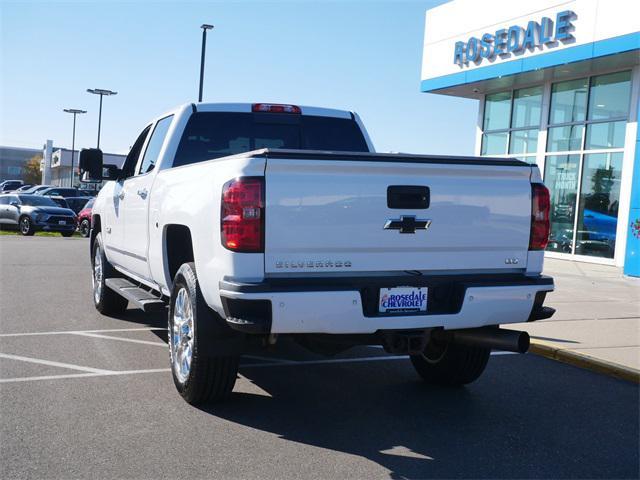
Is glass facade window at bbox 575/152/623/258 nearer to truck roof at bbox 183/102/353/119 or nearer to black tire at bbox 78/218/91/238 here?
truck roof at bbox 183/102/353/119

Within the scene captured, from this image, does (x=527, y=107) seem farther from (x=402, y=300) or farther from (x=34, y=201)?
(x=34, y=201)

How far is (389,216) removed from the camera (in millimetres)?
4535

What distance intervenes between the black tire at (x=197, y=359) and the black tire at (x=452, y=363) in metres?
1.76

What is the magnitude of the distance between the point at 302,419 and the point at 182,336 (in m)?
1.09

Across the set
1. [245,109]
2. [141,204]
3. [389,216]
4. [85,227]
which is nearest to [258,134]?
[245,109]

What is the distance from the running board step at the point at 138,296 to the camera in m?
5.90

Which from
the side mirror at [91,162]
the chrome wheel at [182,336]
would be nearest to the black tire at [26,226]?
the side mirror at [91,162]

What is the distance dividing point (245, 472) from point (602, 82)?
16387 millimetres

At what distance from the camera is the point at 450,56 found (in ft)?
68.6

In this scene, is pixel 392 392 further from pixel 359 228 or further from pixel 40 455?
pixel 40 455

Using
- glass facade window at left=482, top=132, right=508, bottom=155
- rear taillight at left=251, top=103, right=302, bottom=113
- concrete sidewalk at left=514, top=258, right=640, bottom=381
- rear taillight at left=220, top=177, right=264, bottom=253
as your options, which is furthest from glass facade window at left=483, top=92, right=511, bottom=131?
rear taillight at left=220, top=177, right=264, bottom=253

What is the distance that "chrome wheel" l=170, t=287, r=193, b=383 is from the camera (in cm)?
511

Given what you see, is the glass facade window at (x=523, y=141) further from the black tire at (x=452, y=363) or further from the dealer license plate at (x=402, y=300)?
the dealer license plate at (x=402, y=300)

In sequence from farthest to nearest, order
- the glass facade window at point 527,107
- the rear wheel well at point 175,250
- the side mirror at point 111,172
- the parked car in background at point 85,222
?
the parked car in background at point 85,222
the glass facade window at point 527,107
the side mirror at point 111,172
the rear wheel well at point 175,250
